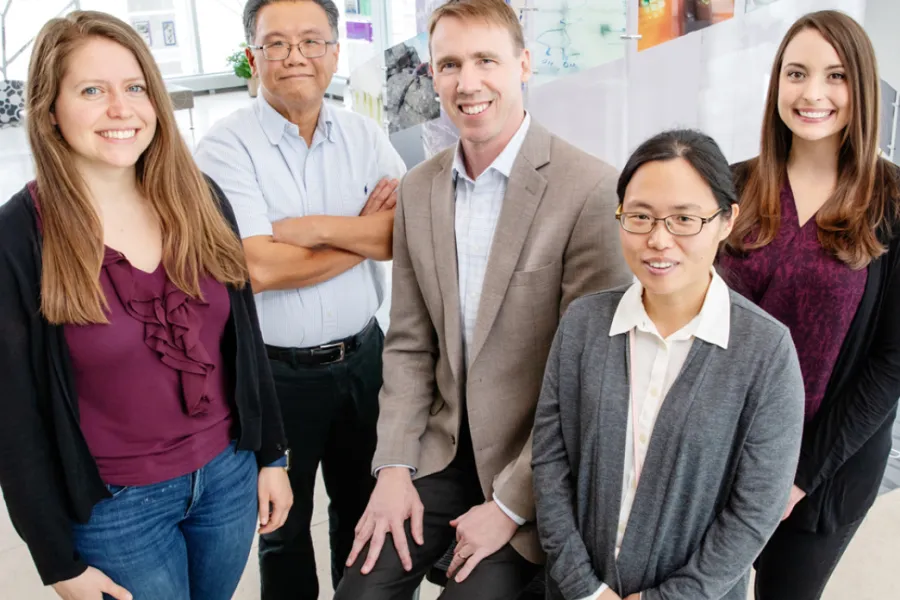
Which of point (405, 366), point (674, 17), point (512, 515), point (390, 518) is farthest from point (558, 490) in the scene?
point (674, 17)

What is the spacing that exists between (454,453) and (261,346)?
54cm

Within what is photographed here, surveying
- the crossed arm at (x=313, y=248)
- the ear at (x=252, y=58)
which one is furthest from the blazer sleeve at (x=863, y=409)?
the ear at (x=252, y=58)

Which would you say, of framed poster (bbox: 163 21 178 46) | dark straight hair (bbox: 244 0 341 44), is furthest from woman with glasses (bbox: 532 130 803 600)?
framed poster (bbox: 163 21 178 46)

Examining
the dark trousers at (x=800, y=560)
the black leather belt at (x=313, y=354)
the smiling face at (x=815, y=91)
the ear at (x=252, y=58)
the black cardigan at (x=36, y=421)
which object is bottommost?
the dark trousers at (x=800, y=560)

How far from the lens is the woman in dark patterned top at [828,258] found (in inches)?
63.1

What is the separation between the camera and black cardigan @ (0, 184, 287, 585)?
4.45 ft

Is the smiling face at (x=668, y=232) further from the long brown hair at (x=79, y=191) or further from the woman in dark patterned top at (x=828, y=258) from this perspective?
the long brown hair at (x=79, y=191)

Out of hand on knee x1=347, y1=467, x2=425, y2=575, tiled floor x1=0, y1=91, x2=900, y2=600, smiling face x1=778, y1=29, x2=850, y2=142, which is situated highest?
smiling face x1=778, y1=29, x2=850, y2=142

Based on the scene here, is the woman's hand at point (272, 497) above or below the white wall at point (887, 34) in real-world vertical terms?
below

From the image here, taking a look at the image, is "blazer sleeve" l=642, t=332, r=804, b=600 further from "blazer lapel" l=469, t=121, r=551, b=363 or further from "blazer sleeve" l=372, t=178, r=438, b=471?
"blazer sleeve" l=372, t=178, r=438, b=471

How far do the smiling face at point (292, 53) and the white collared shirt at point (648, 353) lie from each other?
3.48 feet

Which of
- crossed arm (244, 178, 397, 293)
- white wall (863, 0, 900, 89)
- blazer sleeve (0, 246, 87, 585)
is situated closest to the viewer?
blazer sleeve (0, 246, 87, 585)

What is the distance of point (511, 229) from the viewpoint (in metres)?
1.69

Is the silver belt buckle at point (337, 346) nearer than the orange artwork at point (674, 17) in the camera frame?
Yes
